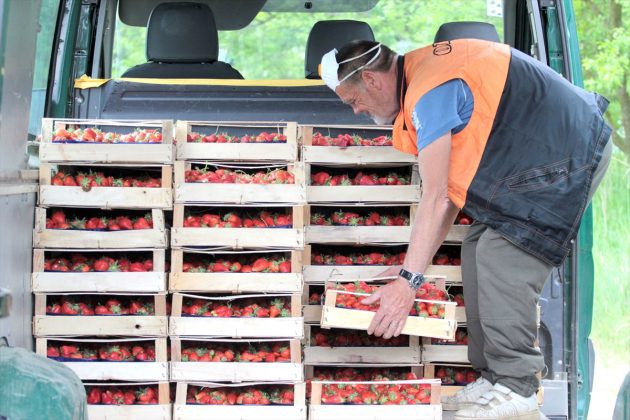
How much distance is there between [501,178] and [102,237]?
1735 millimetres

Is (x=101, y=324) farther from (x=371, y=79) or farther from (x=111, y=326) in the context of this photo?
(x=371, y=79)

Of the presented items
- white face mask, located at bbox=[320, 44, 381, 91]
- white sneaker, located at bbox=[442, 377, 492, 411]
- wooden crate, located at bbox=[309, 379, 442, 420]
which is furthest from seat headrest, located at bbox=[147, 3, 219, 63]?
white sneaker, located at bbox=[442, 377, 492, 411]

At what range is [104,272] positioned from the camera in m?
4.55

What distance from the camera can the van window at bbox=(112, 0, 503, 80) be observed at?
6539mm

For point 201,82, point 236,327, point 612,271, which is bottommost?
point 612,271

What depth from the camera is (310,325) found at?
4.87 m

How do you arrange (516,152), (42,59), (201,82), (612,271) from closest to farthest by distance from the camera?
(516,152) → (42,59) → (201,82) → (612,271)

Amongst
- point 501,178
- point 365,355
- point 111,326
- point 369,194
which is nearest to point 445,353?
point 365,355

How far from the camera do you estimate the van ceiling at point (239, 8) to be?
6227 millimetres

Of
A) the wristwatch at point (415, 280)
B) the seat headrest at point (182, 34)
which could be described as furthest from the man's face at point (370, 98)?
the seat headrest at point (182, 34)

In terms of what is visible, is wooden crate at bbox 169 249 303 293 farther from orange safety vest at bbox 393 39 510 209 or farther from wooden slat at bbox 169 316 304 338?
orange safety vest at bbox 393 39 510 209

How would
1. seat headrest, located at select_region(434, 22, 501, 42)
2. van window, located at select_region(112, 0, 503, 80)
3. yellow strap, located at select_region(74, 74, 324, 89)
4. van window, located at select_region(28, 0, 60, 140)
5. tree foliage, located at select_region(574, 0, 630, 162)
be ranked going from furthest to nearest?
tree foliage, located at select_region(574, 0, 630, 162)
van window, located at select_region(112, 0, 503, 80)
seat headrest, located at select_region(434, 22, 501, 42)
yellow strap, located at select_region(74, 74, 324, 89)
van window, located at select_region(28, 0, 60, 140)

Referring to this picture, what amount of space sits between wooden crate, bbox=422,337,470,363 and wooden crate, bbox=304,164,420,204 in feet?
2.26

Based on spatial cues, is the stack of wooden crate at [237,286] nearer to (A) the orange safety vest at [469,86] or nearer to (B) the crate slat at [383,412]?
(B) the crate slat at [383,412]
